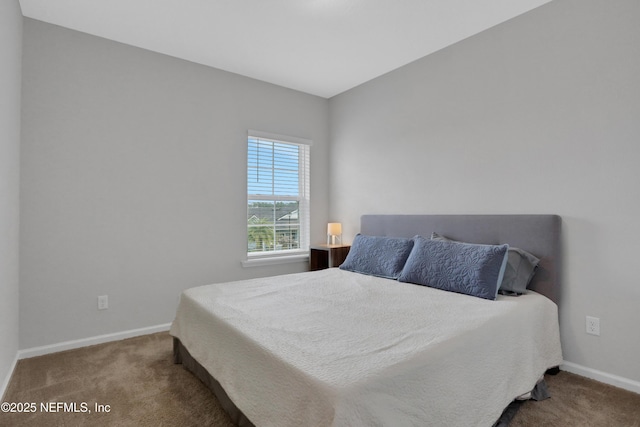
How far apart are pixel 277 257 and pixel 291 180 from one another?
0.99 m

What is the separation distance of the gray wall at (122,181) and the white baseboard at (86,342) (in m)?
0.04

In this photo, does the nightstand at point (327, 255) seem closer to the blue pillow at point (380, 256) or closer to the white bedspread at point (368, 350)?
the blue pillow at point (380, 256)

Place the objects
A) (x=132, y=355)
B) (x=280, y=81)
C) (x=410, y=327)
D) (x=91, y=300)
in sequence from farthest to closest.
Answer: (x=280, y=81) < (x=91, y=300) < (x=132, y=355) < (x=410, y=327)

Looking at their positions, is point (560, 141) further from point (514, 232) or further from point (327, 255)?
point (327, 255)

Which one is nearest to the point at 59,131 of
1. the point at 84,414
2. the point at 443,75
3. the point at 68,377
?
the point at 68,377

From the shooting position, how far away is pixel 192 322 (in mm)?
2115

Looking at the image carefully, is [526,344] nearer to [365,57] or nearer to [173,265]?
[365,57]

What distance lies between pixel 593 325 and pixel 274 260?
2.91m

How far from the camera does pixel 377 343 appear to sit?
1.45m

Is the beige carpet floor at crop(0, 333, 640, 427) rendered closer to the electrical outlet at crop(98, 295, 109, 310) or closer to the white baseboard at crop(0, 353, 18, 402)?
the white baseboard at crop(0, 353, 18, 402)

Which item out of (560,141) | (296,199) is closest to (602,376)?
(560,141)

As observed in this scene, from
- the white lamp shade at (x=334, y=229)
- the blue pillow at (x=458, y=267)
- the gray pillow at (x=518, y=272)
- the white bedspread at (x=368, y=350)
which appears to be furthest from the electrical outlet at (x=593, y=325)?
the white lamp shade at (x=334, y=229)

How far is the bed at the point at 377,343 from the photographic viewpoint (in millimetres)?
1170

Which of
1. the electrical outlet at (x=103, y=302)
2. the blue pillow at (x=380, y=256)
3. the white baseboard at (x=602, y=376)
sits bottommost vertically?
the white baseboard at (x=602, y=376)
